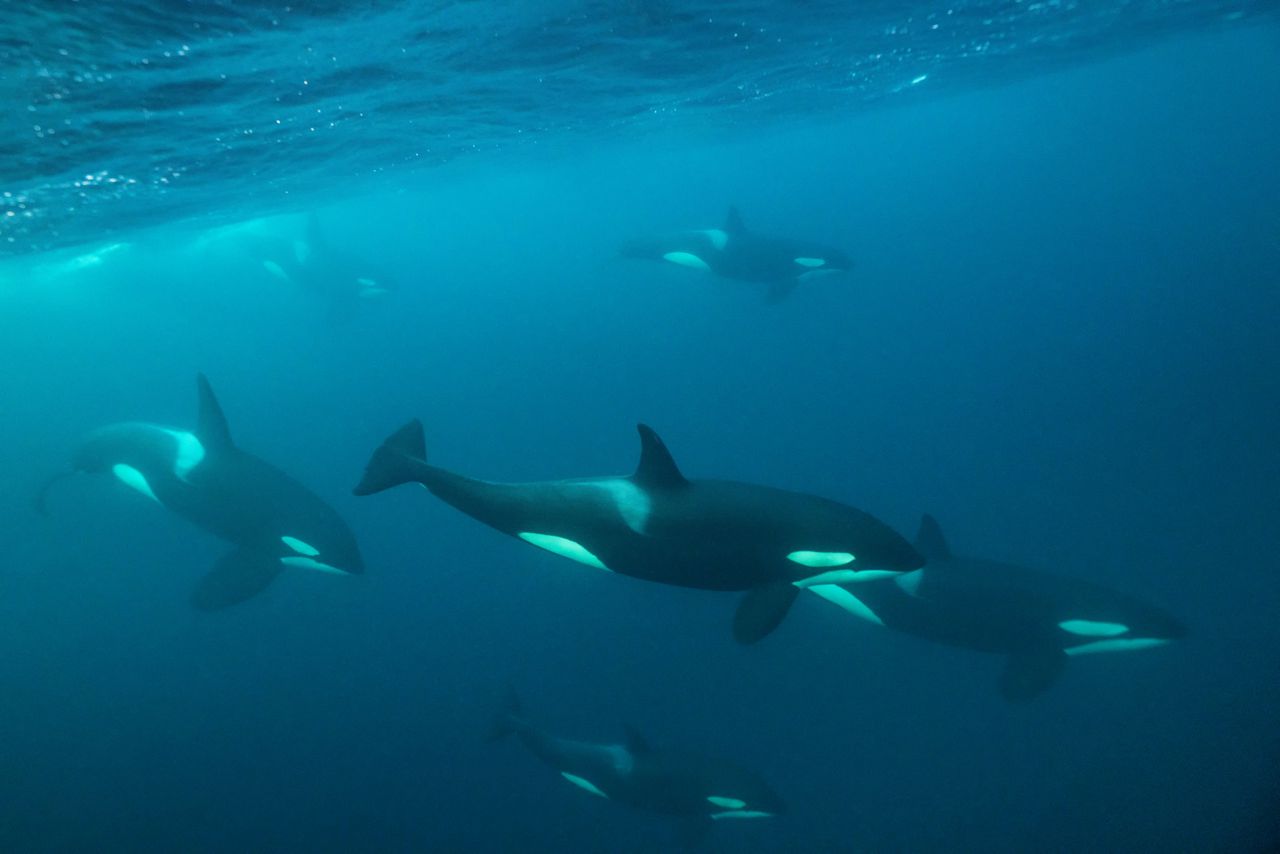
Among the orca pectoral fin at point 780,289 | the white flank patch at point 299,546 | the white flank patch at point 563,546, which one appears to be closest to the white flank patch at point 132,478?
the white flank patch at point 299,546

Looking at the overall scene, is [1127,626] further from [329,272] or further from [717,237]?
[329,272]

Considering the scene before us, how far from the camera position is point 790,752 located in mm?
12180

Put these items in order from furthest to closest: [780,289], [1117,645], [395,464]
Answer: [780,289] → [1117,645] → [395,464]

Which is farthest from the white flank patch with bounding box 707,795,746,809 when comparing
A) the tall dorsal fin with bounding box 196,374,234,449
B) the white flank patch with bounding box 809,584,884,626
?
the tall dorsal fin with bounding box 196,374,234,449

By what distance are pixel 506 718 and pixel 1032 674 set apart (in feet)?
24.5

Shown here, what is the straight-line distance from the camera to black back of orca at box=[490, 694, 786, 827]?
9.59m

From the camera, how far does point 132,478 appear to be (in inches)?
448

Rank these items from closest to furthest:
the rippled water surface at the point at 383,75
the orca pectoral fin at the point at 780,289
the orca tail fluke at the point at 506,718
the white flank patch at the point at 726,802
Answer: the rippled water surface at the point at 383,75
the white flank patch at the point at 726,802
the orca tail fluke at the point at 506,718
the orca pectoral fin at the point at 780,289

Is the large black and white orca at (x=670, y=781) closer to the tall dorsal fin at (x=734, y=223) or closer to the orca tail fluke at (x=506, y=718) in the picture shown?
the orca tail fluke at (x=506, y=718)

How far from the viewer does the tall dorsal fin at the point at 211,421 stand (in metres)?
10.1

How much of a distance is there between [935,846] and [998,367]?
18146 mm

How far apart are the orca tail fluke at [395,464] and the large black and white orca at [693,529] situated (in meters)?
0.02

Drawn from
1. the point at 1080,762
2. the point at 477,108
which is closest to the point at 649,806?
the point at 1080,762

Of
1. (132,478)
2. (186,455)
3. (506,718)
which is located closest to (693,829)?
(506,718)
